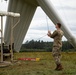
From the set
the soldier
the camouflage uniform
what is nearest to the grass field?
the soldier

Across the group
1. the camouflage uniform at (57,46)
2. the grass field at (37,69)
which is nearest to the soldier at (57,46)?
the camouflage uniform at (57,46)

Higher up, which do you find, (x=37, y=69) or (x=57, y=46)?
(x=57, y=46)

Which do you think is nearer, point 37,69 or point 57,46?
point 57,46

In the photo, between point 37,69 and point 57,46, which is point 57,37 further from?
point 37,69

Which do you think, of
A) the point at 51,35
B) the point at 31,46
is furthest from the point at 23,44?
the point at 51,35

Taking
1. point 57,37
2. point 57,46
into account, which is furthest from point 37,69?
point 57,37

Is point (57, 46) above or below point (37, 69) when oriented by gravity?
above

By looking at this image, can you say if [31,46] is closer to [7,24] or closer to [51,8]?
[7,24]

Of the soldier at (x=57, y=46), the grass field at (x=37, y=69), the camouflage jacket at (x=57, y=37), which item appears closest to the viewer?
the grass field at (x=37, y=69)

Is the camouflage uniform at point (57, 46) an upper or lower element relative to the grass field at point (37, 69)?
upper

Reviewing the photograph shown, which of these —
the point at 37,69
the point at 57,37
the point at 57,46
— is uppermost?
the point at 57,37

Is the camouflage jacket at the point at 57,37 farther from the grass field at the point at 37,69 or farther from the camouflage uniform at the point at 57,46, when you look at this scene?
the grass field at the point at 37,69

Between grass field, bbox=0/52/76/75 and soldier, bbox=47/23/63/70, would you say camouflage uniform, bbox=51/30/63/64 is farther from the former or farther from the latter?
grass field, bbox=0/52/76/75

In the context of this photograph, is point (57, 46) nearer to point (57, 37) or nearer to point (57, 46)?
point (57, 46)
